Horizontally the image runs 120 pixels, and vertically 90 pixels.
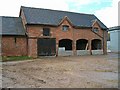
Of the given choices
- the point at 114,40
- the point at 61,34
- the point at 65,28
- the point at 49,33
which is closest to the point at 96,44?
the point at 65,28

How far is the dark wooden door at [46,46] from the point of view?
107 ft

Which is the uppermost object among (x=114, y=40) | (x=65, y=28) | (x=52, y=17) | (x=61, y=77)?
(x=52, y=17)

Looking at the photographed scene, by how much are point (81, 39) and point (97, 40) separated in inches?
149

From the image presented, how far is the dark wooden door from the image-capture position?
32.6 meters

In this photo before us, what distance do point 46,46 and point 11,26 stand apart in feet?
21.4

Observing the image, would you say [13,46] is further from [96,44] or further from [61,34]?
[96,44]

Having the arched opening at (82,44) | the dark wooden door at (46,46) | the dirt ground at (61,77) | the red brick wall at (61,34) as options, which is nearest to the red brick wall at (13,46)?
the red brick wall at (61,34)

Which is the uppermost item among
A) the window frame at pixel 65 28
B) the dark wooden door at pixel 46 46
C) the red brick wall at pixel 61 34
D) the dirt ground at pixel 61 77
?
the window frame at pixel 65 28

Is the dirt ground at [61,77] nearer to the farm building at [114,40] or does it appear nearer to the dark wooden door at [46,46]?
the dark wooden door at [46,46]

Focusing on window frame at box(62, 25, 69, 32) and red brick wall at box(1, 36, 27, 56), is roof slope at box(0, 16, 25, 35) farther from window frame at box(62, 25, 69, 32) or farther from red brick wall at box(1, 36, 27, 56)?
window frame at box(62, 25, 69, 32)

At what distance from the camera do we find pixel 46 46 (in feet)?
108

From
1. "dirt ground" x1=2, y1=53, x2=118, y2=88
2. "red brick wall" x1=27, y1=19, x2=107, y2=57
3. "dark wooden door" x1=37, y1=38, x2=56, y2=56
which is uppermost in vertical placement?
"red brick wall" x1=27, y1=19, x2=107, y2=57

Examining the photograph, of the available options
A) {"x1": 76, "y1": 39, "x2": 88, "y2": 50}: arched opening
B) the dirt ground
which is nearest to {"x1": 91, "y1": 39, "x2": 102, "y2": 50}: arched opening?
{"x1": 76, "y1": 39, "x2": 88, "y2": 50}: arched opening

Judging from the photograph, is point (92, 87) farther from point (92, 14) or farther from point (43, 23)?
point (92, 14)
